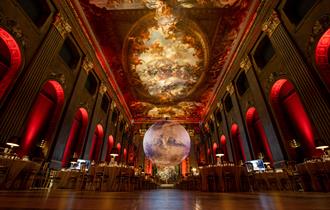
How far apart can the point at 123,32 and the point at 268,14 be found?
7181mm

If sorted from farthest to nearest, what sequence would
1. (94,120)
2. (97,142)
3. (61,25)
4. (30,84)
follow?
(97,142), (94,120), (61,25), (30,84)

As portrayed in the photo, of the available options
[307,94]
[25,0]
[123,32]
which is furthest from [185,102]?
[25,0]

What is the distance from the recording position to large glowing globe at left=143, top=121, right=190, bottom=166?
1334 cm

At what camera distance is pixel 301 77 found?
587 centimetres

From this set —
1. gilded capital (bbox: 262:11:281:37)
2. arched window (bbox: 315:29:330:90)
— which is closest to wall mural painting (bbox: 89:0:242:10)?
gilded capital (bbox: 262:11:281:37)

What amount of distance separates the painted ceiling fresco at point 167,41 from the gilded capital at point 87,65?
51.7 inches

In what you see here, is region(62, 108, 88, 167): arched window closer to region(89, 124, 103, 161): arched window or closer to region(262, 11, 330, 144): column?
region(89, 124, 103, 161): arched window

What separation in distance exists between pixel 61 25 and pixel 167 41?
18.3 ft

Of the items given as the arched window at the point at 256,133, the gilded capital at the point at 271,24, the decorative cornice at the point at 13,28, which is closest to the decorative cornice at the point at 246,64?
the gilded capital at the point at 271,24

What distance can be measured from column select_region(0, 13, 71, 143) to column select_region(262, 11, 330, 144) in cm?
891

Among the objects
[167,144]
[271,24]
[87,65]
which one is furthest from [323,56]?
[167,144]

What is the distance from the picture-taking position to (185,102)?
16312 mm

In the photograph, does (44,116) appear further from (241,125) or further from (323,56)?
(323,56)

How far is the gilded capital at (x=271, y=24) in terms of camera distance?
23.3ft
